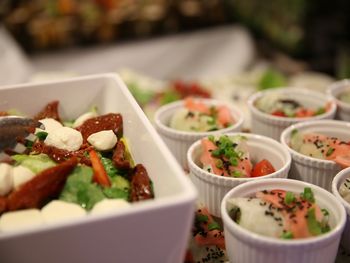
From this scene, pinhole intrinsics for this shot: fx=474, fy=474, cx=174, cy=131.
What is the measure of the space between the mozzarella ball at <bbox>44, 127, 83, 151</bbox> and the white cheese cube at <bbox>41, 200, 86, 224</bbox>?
205mm

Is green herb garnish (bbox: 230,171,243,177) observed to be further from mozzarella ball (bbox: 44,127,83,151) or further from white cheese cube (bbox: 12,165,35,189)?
white cheese cube (bbox: 12,165,35,189)

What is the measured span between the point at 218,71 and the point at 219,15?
0.46m

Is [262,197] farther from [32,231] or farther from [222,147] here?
[32,231]

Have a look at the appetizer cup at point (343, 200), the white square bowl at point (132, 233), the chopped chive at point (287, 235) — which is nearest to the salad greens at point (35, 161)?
the white square bowl at point (132, 233)

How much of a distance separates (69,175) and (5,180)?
0.12 m

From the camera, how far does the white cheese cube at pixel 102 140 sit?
103 centimetres

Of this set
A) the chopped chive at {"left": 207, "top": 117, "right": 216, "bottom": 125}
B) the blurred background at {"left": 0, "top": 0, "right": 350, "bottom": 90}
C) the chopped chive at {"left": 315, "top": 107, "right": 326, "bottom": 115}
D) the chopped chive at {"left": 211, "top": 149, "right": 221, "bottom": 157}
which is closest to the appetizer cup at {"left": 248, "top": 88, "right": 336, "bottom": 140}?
the chopped chive at {"left": 315, "top": 107, "right": 326, "bottom": 115}

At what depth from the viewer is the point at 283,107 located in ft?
4.88

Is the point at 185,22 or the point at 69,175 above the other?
the point at 69,175

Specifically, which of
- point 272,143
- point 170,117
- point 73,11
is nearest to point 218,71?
point 73,11

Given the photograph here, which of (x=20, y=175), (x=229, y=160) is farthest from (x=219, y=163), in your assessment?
(x=20, y=175)

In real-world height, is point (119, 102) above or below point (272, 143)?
above

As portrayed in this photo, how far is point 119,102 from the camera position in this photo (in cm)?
116

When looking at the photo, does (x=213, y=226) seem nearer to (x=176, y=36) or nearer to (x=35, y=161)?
(x=35, y=161)
